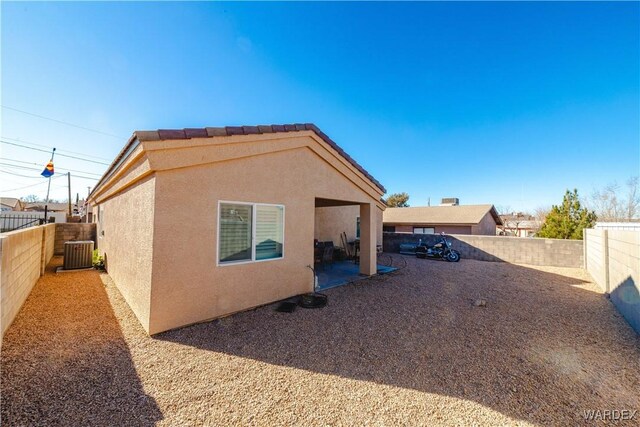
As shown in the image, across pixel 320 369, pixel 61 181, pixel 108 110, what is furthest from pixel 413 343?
pixel 61 181

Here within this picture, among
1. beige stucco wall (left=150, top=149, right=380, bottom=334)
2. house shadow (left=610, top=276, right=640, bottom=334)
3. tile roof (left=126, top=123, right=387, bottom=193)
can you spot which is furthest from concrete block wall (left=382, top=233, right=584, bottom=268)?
beige stucco wall (left=150, top=149, right=380, bottom=334)

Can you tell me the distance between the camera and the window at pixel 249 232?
17.0 ft

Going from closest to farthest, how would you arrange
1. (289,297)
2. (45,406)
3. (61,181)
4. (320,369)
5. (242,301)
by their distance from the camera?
1. (45,406)
2. (320,369)
3. (242,301)
4. (289,297)
5. (61,181)

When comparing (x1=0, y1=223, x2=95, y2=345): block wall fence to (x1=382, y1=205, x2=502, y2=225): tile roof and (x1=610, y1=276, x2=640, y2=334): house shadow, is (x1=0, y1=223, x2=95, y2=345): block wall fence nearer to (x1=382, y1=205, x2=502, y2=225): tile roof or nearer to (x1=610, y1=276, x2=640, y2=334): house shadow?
(x1=610, y1=276, x2=640, y2=334): house shadow

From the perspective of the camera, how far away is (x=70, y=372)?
10.4 ft

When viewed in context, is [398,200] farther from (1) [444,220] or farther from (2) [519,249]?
(2) [519,249]

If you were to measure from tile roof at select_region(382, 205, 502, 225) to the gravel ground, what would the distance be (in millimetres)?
16534

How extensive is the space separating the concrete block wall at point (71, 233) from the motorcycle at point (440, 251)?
1869cm

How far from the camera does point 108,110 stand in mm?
12648

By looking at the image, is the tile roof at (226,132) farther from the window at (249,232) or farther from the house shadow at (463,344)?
the house shadow at (463,344)

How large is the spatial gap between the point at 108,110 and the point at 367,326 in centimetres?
1623

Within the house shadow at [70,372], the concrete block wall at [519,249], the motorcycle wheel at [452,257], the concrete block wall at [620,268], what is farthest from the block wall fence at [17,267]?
the concrete block wall at [519,249]

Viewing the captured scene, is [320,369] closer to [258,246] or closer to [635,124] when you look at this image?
[258,246]

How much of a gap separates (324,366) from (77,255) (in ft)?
34.9
